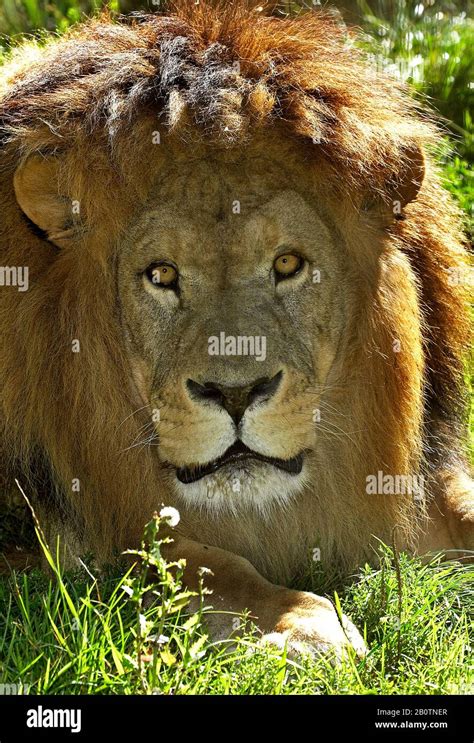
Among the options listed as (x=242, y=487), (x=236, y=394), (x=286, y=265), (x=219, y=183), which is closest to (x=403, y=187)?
(x=286, y=265)

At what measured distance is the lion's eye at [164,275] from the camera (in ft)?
12.6

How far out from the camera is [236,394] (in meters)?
3.54

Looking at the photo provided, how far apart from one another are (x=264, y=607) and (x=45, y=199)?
141cm

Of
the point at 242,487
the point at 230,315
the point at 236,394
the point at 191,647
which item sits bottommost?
the point at 191,647

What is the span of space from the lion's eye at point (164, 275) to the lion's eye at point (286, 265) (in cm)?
31

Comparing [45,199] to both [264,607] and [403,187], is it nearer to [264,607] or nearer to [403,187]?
[403,187]

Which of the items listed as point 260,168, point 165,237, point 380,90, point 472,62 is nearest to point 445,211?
point 380,90

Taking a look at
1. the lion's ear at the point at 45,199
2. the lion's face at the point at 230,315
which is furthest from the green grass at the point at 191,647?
the lion's ear at the point at 45,199

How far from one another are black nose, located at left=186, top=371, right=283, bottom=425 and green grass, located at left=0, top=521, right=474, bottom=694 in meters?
0.48

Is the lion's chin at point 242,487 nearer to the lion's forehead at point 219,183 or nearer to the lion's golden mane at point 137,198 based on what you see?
the lion's golden mane at point 137,198

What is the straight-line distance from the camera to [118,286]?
156 inches

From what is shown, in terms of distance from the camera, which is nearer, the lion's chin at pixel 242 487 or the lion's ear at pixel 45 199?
the lion's chin at pixel 242 487

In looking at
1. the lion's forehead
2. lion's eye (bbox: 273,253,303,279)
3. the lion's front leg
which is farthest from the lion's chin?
the lion's forehead
